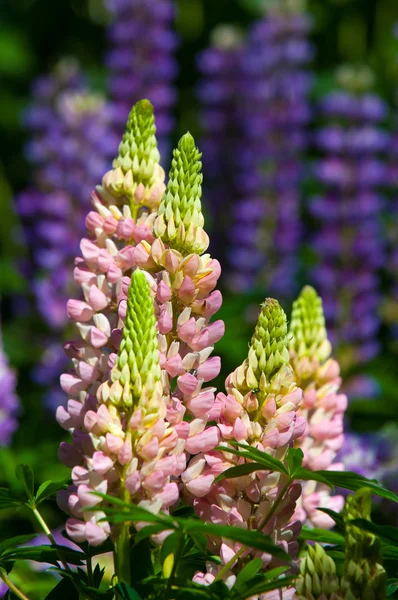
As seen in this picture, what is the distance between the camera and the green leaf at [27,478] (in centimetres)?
93

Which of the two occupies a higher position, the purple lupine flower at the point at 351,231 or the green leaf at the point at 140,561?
the purple lupine flower at the point at 351,231

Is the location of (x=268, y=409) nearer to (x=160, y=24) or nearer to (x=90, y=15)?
(x=160, y=24)

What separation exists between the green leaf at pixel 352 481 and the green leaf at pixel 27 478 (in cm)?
27

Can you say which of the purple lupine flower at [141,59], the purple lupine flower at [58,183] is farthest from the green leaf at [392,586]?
the purple lupine flower at [141,59]

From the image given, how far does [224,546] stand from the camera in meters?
0.87

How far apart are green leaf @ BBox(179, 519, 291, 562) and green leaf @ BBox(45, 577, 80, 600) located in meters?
0.23

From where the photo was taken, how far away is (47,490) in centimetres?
100

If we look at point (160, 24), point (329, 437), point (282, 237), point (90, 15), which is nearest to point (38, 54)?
point (90, 15)

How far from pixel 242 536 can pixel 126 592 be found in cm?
11

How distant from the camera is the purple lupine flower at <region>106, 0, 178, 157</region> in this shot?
3863 millimetres

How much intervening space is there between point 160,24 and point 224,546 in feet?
11.2

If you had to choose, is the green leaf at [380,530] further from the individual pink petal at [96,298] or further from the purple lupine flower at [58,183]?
the purple lupine flower at [58,183]

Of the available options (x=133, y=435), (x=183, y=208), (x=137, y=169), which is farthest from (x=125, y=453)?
(x=137, y=169)

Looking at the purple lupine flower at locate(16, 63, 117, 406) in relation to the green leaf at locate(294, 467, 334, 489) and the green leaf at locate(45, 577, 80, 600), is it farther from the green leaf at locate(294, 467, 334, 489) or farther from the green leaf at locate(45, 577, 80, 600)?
the green leaf at locate(294, 467, 334, 489)
